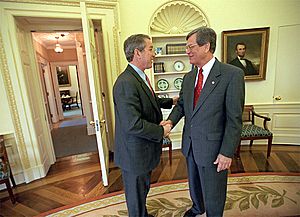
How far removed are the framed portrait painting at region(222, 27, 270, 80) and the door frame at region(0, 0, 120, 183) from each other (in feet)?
6.02

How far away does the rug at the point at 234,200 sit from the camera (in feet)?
6.20

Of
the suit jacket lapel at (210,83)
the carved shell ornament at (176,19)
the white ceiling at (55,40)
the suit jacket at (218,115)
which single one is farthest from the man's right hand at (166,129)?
the white ceiling at (55,40)

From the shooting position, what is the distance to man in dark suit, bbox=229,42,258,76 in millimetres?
3164

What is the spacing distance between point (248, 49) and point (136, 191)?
291 centimetres

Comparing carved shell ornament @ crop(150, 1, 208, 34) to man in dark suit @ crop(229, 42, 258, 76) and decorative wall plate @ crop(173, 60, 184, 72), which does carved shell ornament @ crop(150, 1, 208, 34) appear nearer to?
decorative wall plate @ crop(173, 60, 184, 72)

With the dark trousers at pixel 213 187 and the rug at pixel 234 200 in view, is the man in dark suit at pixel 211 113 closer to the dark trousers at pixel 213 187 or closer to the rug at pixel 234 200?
the dark trousers at pixel 213 187

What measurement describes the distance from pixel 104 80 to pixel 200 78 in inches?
85.8

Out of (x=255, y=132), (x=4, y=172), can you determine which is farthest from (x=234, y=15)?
(x=4, y=172)

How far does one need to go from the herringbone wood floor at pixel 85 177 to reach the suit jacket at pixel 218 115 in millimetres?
1313

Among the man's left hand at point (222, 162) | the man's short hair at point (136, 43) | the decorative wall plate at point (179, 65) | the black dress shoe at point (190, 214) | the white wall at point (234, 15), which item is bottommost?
the black dress shoe at point (190, 214)

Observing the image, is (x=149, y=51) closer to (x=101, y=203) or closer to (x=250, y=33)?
(x=101, y=203)

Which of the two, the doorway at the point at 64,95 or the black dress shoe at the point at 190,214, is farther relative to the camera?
the doorway at the point at 64,95

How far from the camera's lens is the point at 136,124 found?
4.17 ft

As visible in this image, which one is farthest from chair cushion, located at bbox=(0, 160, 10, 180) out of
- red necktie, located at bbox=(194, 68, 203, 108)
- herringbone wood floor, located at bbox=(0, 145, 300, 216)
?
red necktie, located at bbox=(194, 68, 203, 108)
